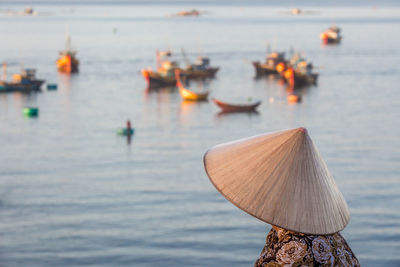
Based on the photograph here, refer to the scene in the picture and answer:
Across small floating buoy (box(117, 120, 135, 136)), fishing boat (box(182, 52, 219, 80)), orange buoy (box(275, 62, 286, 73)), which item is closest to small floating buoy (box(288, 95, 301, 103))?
orange buoy (box(275, 62, 286, 73))

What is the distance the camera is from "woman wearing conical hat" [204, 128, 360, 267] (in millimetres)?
4539

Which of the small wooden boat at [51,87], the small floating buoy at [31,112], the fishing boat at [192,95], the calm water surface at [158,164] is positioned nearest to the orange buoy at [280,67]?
the calm water surface at [158,164]

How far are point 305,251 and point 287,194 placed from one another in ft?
1.44

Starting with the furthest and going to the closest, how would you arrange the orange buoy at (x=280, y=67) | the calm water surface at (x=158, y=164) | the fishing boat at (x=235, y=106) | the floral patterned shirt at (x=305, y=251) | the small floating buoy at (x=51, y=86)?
the orange buoy at (x=280, y=67)
the small floating buoy at (x=51, y=86)
the fishing boat at (x=235, y=106)
the calm water surface at (x=158, y=164)
the floral patterned shirt at (x=305, y=251)

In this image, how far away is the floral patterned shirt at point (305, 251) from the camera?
4.47 m

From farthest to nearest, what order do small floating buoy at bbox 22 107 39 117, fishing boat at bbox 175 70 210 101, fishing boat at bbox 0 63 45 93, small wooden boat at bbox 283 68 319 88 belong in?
small wooden boat at bbox 283 68 319 88, fishing boat at bbox 0 63 45 93, fishing boat at bbox 175 70 210 101, small floating buoy at bbox 22 107 39 117

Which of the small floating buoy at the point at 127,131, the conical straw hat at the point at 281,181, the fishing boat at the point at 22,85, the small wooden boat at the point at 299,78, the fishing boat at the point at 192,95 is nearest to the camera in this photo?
the conical straw hat at the point at 281,181

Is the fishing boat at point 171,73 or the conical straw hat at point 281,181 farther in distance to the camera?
the fishing boat at point 171,73

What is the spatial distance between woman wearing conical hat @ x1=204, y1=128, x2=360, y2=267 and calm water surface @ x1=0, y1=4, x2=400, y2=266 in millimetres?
17223

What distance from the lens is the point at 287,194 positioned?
4773mm

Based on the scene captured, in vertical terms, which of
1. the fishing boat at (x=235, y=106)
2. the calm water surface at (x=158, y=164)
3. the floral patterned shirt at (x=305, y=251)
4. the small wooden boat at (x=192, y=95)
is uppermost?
the floral patterned shirt at (x=305, y=251)

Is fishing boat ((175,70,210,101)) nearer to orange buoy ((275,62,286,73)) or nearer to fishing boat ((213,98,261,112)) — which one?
fishing boat ((213,98,261,112))

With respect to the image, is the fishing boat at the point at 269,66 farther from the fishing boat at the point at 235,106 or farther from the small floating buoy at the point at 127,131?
the small floating buoy at the point at 127,131

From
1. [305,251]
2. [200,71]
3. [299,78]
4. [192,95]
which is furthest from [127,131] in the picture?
[305,251]
